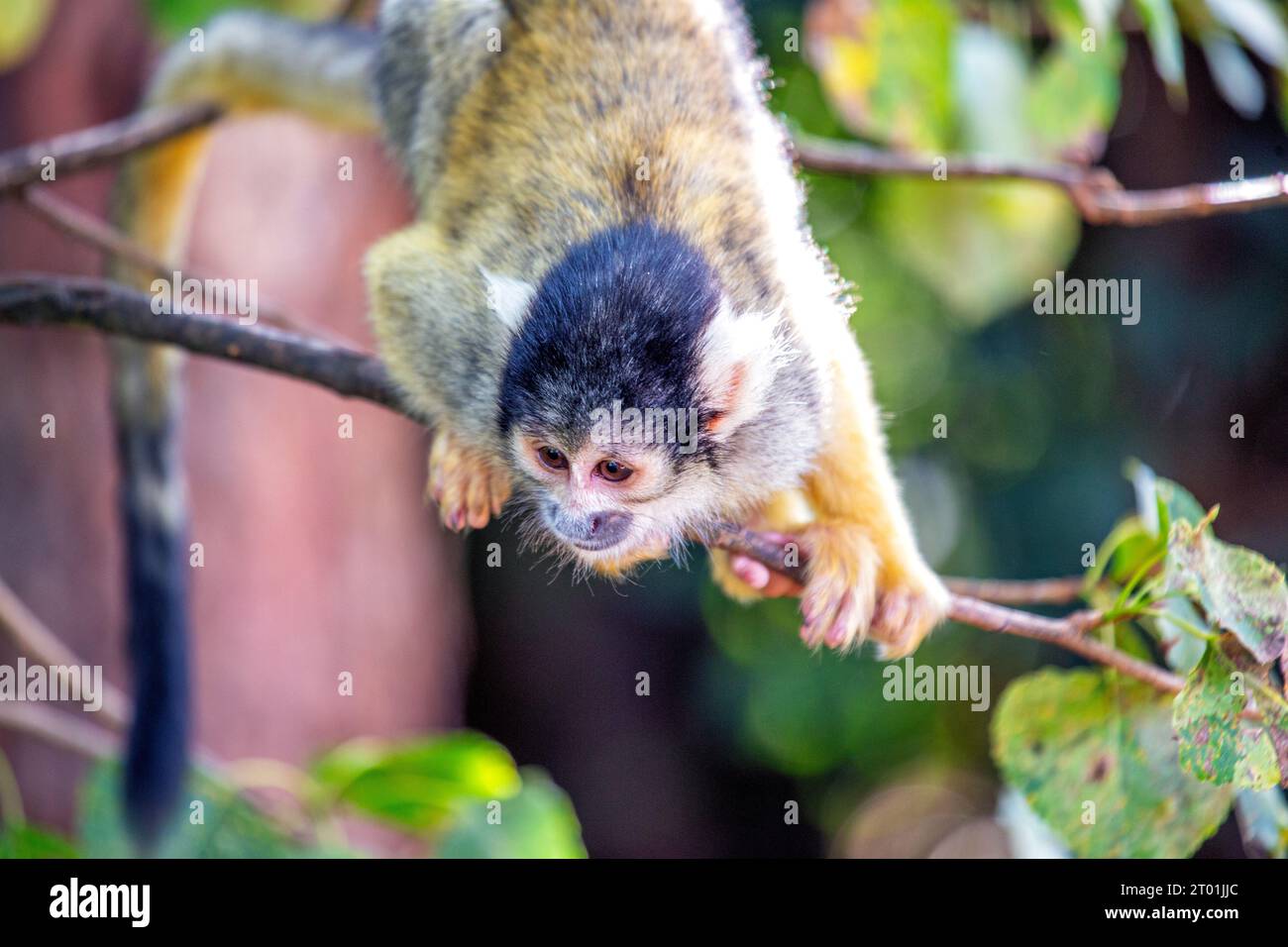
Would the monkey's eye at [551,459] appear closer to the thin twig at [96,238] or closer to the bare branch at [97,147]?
the thin twig at [96,238]

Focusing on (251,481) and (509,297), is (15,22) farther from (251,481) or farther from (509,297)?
(251,481)

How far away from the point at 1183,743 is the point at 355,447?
373 cm

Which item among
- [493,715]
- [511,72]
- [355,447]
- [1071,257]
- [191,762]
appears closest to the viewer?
[511,72]

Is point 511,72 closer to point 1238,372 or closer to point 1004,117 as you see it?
point 1004,117

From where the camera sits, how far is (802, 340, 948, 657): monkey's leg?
203cm

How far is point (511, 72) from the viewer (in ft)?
7.66

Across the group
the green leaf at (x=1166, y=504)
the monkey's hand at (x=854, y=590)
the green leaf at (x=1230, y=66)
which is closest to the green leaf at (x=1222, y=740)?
the green leaf at (x=1166, y=504)

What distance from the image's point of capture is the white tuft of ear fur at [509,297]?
1.98 m

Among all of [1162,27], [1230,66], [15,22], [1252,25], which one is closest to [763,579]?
[1162,27]

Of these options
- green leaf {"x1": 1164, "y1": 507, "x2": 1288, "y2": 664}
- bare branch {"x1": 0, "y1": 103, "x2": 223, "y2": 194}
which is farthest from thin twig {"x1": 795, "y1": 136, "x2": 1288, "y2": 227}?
bare branch {"x1": 0, "y1": 103, "x2": 223, "y2": 194}

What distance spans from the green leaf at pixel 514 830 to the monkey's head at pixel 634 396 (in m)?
0.70

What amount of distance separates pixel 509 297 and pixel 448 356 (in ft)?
0.74

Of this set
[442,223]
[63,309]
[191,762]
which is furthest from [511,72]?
[191,762]

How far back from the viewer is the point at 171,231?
3.17 meters
